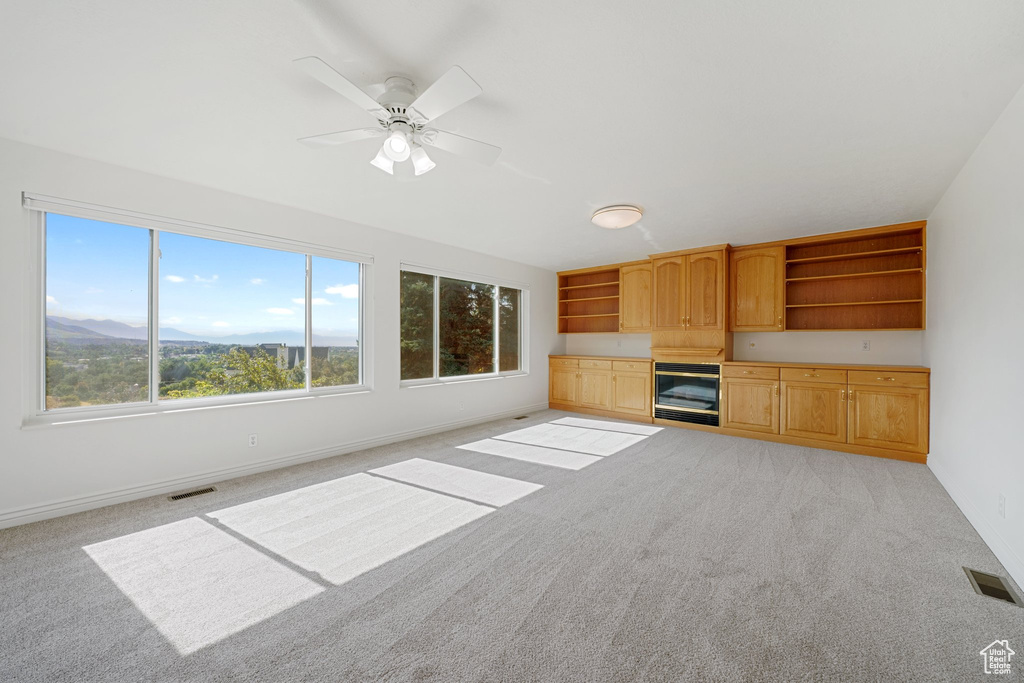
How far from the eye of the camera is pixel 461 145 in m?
2.26

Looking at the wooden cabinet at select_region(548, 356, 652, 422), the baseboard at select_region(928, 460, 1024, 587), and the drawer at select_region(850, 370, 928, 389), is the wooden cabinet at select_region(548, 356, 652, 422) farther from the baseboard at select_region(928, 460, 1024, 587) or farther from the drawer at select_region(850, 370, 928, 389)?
the baseboard at select_region(928, 460, 1024, 587)

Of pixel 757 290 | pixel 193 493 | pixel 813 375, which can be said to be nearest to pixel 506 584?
pixel 193 493

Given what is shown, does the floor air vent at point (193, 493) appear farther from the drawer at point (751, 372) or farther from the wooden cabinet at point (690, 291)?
the drawer at point (751, 372)

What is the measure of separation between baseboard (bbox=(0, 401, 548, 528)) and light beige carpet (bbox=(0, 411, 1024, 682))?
0.12 meters

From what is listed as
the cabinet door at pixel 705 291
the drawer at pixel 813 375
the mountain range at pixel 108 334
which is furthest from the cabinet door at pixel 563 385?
the mountain range at pixel 108 334

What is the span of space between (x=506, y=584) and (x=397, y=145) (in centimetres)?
230

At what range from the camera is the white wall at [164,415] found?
2.61 m

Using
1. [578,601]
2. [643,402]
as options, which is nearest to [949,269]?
[643,402]

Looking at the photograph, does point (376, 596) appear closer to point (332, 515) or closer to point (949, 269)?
point (332, 515)

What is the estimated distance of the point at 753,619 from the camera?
1.76 meters

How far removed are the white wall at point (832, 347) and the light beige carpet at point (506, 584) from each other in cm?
195

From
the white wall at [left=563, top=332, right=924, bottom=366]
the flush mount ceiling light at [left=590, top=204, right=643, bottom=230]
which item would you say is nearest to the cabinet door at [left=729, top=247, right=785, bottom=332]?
the white wall at [left=563, top=332, right=924, bottom=366]

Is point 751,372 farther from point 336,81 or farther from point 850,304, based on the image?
point 336,81

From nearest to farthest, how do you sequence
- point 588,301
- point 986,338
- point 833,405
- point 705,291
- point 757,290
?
point 986,338 < point 833,405 < point 757,290 < point 705,291 < point 588,301
